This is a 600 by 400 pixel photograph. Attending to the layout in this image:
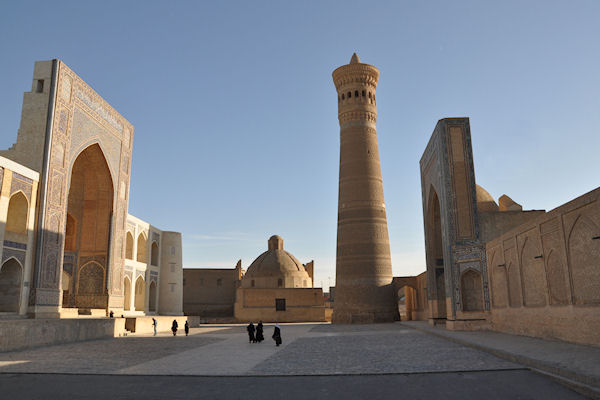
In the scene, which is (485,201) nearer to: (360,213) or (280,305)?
(360,213)

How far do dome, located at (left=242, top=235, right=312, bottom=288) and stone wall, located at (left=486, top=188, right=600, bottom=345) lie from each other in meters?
21.6

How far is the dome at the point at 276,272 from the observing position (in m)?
35.7

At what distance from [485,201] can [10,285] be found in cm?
1861

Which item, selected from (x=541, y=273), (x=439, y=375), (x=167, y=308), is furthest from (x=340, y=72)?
(x=439, y=375)

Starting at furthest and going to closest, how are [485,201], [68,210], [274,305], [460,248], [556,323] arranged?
[274,305] < [485,201] < [68,210] < [460,248] < [556,323]

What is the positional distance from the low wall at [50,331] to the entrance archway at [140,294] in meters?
8.19

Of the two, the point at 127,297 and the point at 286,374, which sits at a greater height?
the point at 127,297

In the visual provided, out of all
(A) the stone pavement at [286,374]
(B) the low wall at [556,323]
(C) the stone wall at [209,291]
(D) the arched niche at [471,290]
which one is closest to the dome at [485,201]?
(D) the arched niche at [471,290]

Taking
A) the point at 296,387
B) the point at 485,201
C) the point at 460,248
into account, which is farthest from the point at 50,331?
the point at 485,201

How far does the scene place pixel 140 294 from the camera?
81.8 feet

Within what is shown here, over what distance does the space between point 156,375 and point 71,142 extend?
11718mm

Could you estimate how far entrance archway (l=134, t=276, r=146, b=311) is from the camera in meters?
24.7

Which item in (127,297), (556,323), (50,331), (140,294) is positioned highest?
(140,294)

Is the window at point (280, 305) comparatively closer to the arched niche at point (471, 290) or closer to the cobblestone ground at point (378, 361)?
the arched niche at point (471, 290)
